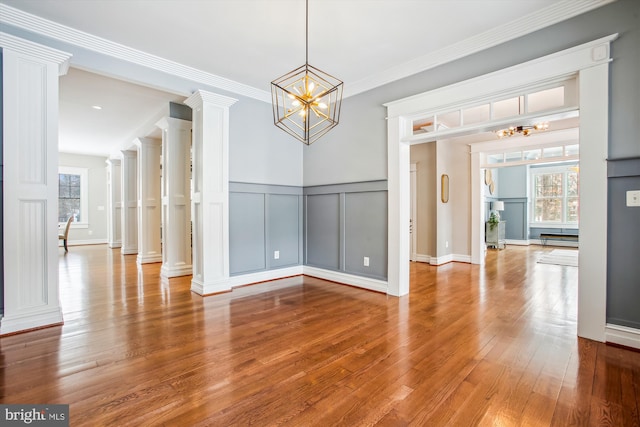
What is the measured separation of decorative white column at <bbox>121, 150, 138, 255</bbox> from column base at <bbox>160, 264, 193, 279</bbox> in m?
3.30

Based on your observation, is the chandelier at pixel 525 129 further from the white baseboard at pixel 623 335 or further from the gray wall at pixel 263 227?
the gray wall at pixel 263 227

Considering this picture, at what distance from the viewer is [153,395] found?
1.67 m

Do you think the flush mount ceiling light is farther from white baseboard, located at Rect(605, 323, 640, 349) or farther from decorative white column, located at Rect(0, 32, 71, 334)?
white baseboard, located at Rect(605, 323, 640, 349)

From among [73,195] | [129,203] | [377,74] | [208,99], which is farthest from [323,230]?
[73,195]

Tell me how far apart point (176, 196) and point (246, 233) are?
5.20 ft

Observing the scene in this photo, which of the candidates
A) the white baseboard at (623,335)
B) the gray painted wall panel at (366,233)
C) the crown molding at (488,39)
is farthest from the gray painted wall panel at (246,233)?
Answer: the white baseboard at (623,335)

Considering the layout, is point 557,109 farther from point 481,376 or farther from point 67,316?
point 67,316

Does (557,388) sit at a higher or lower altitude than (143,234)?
lower

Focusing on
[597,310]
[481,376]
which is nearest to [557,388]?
[481,376]

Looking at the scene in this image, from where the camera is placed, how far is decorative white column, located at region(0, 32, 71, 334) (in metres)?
2.56

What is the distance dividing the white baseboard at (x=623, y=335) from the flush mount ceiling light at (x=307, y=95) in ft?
8.79

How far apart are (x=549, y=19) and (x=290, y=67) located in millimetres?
2619

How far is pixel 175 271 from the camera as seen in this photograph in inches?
190

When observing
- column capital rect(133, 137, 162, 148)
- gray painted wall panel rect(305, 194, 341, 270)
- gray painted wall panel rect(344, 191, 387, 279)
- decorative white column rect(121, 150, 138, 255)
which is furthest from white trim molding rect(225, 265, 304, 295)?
decorative white column rect(121, 150, 138, 255)
